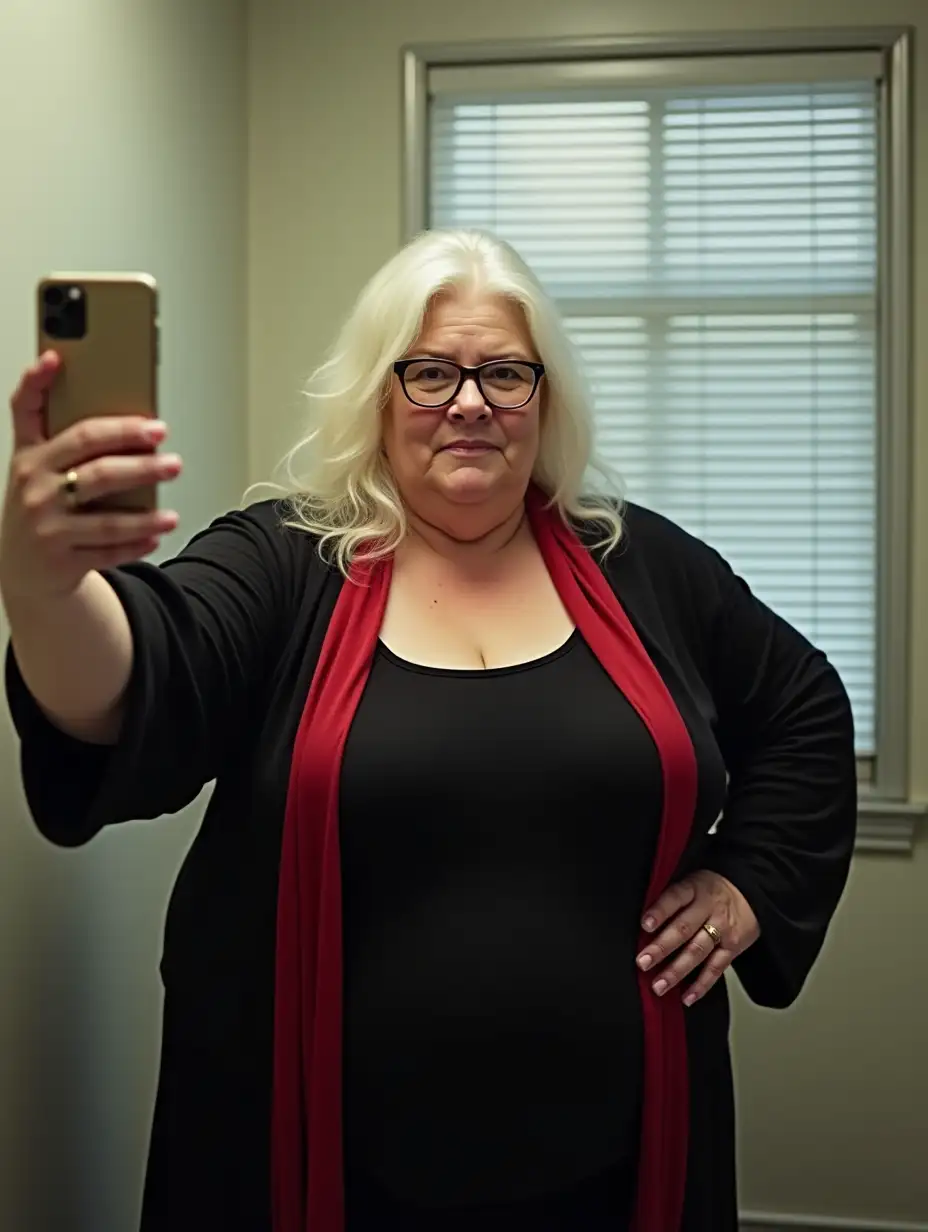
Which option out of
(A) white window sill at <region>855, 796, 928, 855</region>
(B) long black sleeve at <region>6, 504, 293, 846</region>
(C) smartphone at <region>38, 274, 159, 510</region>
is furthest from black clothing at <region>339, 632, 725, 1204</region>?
(A) white window sill at <region>855, 796, 928, 855</region>

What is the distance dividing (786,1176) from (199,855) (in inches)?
60.7

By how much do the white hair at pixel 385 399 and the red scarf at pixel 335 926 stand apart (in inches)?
2.8

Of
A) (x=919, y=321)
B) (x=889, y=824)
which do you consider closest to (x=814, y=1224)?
(x=889, y=824)

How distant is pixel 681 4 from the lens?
7.41 ft

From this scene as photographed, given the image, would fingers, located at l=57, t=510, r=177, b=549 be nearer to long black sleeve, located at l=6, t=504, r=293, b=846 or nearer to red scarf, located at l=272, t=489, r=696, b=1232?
long black sleeve, located at l=6, t=504, r=293, b=846

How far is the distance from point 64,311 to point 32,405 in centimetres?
8

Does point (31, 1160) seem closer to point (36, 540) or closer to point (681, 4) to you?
point (36, 540)

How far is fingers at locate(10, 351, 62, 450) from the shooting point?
2.58 ft

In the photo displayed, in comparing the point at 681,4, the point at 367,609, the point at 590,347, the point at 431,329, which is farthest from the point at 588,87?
the point at 367,609

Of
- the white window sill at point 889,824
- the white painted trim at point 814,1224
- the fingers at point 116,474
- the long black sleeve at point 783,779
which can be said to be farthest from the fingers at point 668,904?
the white painted trim at point 814,1224

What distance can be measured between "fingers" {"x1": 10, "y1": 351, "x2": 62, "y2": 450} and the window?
1.60 metres

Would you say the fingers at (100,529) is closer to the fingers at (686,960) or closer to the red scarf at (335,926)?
the red scarf at (335,926)

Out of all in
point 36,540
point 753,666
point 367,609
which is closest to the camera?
point 36,540

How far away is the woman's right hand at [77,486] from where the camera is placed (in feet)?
2.51
